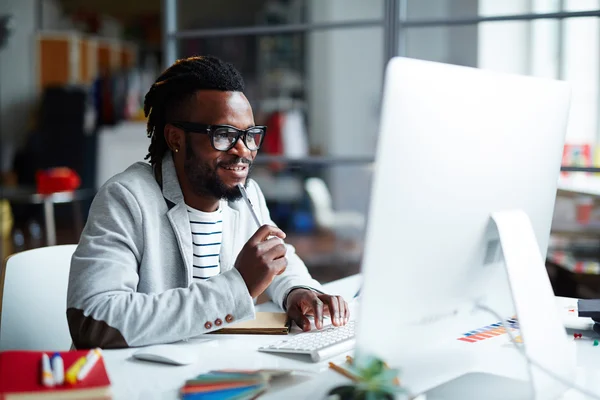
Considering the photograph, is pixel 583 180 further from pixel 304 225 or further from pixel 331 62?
pixel 331 62

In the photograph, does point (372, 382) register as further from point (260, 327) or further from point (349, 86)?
point (349, 86)

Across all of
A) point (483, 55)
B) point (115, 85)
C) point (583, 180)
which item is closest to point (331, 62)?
point (483, 55)

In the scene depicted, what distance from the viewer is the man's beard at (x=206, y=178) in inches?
55.6

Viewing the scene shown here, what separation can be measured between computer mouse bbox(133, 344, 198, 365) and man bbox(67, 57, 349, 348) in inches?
2.2

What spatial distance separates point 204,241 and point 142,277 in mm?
160

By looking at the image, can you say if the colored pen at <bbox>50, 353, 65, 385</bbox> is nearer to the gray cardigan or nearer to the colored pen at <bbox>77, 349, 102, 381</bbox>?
the colored pen at <bbox>77, 349, 102, 381</bbox>

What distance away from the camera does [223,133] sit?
140cm

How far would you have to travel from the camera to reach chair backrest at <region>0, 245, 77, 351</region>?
1.45 metres

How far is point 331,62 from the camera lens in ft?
24.6

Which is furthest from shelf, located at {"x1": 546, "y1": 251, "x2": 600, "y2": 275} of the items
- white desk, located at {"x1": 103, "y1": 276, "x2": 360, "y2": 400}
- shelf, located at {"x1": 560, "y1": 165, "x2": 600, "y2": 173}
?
white desk, located at {"x1": 103, "y1": 276, "x2": 360, "y2": 400}

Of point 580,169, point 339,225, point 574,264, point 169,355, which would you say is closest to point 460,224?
point 169,355

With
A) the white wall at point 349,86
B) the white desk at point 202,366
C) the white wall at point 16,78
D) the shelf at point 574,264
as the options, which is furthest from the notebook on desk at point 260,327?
the white wall at point 16,78

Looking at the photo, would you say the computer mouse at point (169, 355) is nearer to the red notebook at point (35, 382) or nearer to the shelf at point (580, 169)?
the red notebook at point (35, 382)

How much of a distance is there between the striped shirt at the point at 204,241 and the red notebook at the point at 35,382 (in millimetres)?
466
